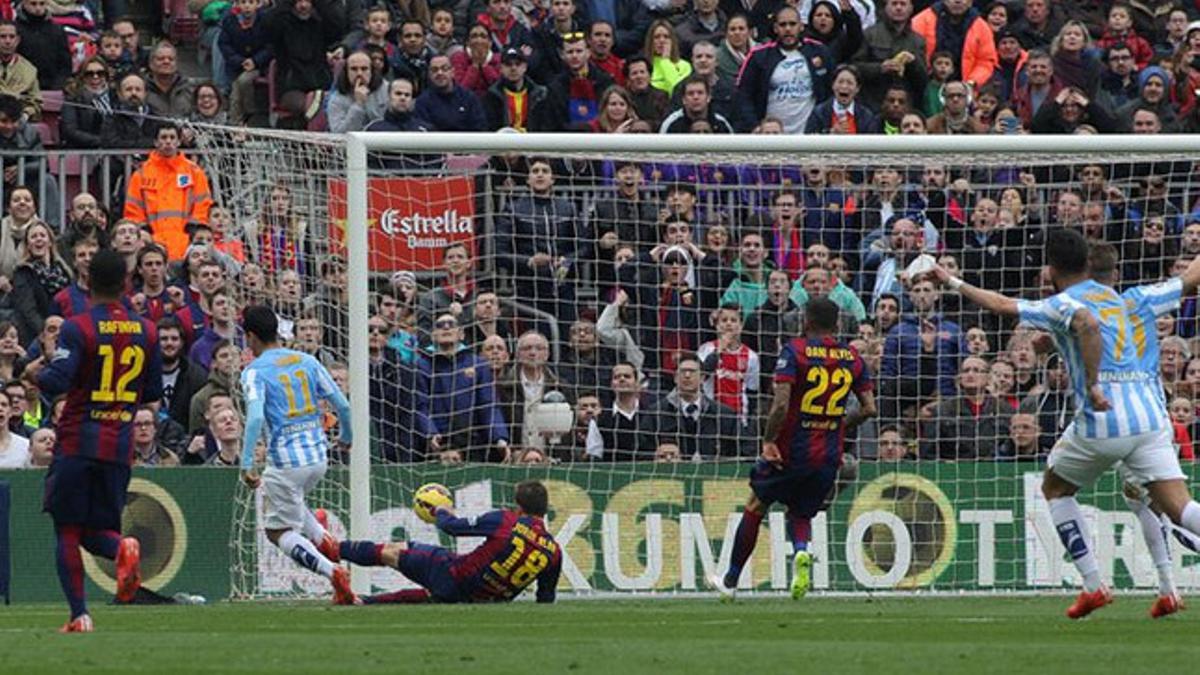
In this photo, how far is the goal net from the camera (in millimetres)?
20656

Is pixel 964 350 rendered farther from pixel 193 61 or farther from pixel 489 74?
pixel 193 61

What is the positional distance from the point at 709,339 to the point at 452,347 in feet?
6.73

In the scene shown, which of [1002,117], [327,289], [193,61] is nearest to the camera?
[327,289]

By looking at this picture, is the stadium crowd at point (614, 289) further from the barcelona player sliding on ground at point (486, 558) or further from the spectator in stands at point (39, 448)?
the barcelona player sliding on ground at point (486, 558)

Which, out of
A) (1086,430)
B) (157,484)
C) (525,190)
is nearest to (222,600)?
(157,484)

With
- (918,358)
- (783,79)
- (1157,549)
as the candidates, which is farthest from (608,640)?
(783,79)

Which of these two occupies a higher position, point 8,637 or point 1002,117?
point 1002,117

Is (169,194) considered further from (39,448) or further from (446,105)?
(39,448)

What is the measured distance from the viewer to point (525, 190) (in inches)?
858

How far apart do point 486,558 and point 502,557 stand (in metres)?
0.11

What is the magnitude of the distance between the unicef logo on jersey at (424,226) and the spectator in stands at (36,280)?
336cm

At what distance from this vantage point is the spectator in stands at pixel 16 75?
2466cm

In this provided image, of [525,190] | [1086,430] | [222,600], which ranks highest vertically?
[525,190]

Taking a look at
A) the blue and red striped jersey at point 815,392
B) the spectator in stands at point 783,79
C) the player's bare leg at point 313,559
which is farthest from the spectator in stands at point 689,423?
the spectator in stands at point 783,79
